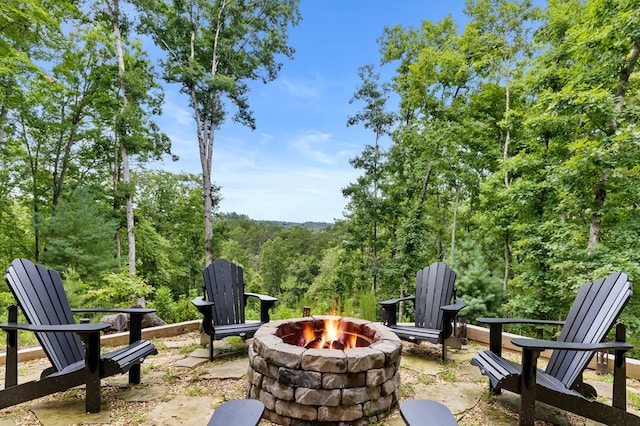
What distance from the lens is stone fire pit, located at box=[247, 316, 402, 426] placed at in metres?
1.91

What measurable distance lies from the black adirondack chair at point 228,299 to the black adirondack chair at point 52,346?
3.07 feet

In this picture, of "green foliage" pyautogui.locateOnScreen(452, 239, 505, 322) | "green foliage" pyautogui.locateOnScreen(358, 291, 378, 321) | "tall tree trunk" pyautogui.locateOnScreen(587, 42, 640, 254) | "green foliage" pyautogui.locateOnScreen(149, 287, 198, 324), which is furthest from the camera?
"green foliage" pyautogui.locateOnScreen(452, 239, 505, 322)

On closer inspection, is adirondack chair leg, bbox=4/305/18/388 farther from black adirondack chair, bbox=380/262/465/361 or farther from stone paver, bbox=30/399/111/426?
black adirondack chair, bbox=380/262/465/361

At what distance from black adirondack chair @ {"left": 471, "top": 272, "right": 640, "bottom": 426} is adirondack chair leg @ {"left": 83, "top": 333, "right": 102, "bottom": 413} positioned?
2.49 metres

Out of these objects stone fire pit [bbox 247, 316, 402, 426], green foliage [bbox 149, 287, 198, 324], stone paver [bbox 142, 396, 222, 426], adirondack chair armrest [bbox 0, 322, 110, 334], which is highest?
adirondack chair armrest [bbox 0, 322, 110, 334]

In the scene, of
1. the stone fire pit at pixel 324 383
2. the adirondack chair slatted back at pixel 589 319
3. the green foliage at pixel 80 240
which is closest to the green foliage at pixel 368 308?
the stone fire pit at pixel 324 383

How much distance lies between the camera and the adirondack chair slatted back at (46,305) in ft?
6.44

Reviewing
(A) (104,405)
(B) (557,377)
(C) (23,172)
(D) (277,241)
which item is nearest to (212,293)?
(A) (104,405)

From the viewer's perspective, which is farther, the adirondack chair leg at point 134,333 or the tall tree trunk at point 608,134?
the tall tree trunk at point 608,134

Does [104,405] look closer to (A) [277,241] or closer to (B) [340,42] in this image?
(B) [340,42]

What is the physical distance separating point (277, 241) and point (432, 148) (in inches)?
688

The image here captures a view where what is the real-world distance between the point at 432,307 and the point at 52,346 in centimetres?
328

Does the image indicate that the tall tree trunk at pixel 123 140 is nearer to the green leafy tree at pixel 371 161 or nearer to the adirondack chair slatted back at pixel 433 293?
the green leafy tree at pixel 371 161

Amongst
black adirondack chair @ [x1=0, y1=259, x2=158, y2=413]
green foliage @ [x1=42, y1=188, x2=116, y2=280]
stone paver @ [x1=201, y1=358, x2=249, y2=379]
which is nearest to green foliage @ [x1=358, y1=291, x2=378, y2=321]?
stone paver @ [x1=201, y1=358, x2=249, y2=379]
